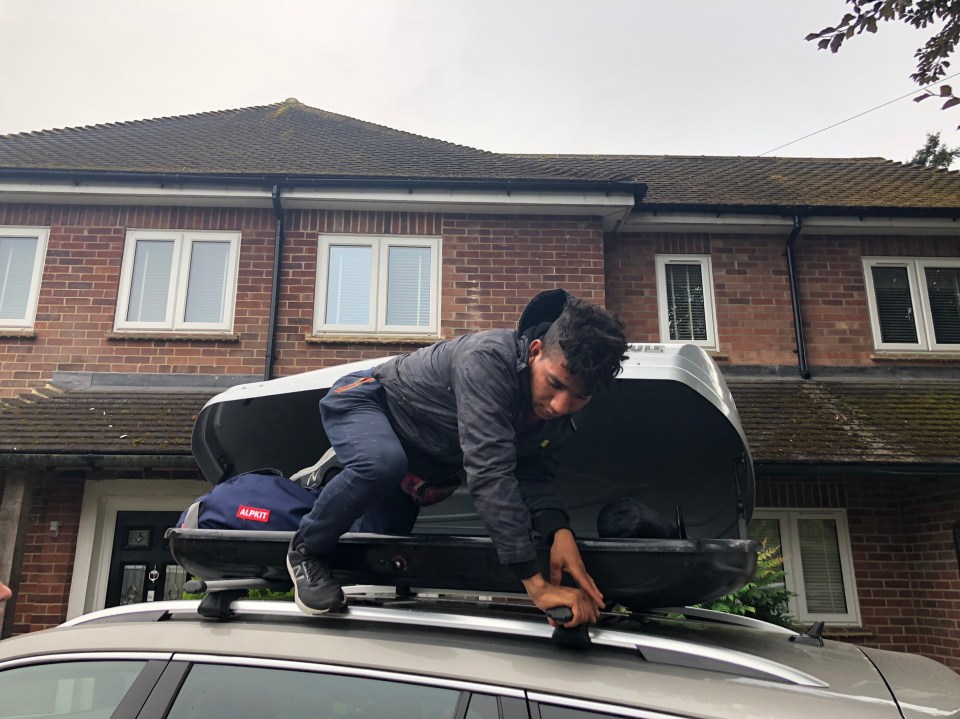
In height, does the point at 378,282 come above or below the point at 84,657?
above

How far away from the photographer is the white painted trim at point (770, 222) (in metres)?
Answer: 9.02

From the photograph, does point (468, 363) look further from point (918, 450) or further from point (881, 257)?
point (881, 257)

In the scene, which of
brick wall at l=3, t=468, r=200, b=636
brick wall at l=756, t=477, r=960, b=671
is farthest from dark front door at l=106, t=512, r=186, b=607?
brick wall at l=756, t=477, r=960, b=671

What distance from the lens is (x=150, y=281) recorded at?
340 inches

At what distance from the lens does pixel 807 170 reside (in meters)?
11.4

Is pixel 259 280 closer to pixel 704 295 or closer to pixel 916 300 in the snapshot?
pixel 704 295

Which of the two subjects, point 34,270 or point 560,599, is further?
point 34,270

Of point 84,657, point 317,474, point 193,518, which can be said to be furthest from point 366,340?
point 84,657

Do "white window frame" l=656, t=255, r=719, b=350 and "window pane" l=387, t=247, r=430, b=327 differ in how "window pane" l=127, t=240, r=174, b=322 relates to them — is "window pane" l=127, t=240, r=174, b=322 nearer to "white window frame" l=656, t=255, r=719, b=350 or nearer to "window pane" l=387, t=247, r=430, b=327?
"window pane" l=387, t=247, r=430, b=327

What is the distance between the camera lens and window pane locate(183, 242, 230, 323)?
28.1 ft

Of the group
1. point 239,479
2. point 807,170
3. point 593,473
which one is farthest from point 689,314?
point 239,479

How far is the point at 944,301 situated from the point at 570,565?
29.7ft

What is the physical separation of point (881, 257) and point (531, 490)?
8470mm

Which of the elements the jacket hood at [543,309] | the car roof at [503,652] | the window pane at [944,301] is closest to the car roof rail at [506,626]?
the car roof at [503,652]
